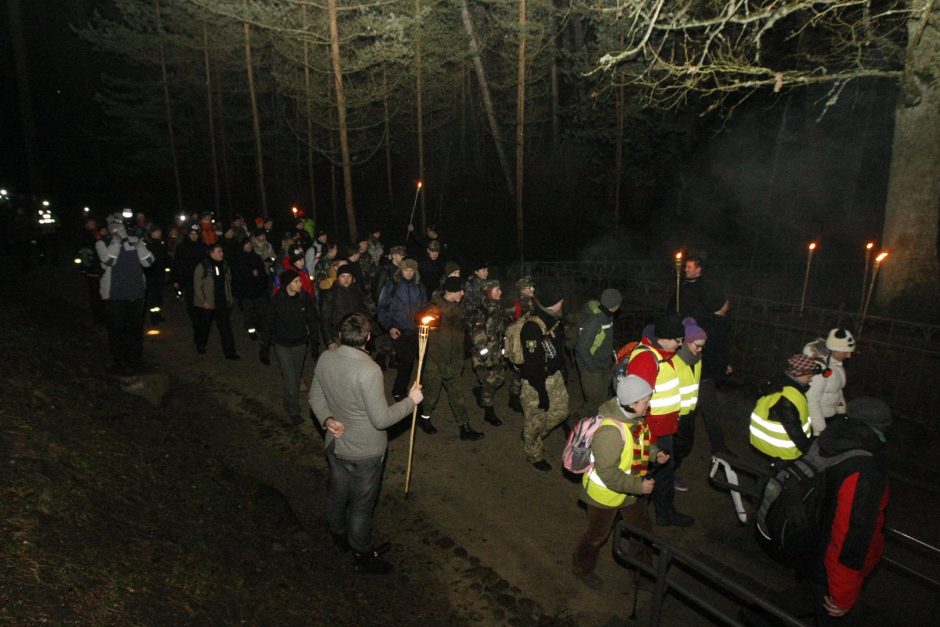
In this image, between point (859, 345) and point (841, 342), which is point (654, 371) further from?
point (859, 345)

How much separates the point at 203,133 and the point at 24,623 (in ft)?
139

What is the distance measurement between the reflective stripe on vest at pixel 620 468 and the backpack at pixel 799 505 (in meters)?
0.93

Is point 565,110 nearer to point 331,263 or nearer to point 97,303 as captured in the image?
point 331,263

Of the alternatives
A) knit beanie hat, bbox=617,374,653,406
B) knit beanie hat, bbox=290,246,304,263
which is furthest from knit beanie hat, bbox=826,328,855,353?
knit beanie hat, bbox=290,246,304,263

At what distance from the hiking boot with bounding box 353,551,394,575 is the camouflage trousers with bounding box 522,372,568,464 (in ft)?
7.97

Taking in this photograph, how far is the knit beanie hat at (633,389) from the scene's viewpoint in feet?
13.2

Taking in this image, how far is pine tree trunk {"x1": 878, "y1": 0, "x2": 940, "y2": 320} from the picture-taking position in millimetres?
8938

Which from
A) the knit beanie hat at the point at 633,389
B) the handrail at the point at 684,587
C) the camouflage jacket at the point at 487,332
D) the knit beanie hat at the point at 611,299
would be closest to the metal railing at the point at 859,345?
Answer: the camouflage jacket at the point at 487,332

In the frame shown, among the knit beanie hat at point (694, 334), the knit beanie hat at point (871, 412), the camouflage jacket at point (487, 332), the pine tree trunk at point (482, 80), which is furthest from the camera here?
the pine tree trunk at point (482, 80)

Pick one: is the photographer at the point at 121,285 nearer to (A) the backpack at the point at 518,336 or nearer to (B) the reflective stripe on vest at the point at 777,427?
(A) the backpack at the point at 518,336

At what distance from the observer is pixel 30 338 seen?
278 inches

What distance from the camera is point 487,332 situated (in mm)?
7398

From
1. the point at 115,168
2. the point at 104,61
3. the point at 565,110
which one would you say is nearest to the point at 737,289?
the point at 565,110

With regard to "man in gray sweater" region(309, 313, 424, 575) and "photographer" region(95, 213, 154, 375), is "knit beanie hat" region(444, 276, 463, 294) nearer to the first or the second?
"man in gray sweater" region(309, 313, 424, 575)
